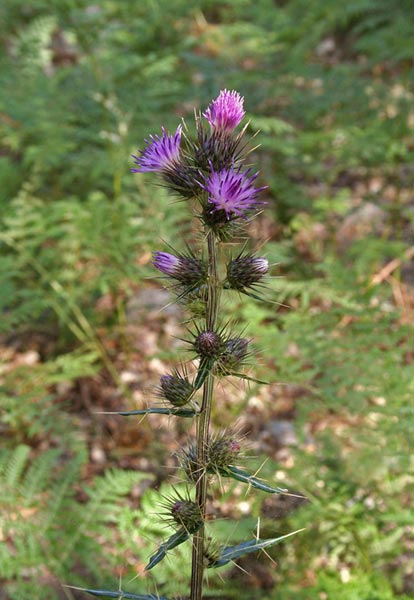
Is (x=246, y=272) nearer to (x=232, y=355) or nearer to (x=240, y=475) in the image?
(x=232, y=355)

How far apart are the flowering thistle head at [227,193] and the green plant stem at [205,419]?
0.08 m

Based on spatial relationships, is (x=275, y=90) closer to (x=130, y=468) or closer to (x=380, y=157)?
(x=380, y=157)

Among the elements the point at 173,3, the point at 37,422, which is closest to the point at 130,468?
the point at 37,422

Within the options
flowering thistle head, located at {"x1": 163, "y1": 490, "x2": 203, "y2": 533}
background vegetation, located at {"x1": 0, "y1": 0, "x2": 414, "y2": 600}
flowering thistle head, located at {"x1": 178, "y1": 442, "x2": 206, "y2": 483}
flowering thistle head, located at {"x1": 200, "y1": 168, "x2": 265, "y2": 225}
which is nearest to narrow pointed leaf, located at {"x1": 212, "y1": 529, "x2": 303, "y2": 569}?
flowering thistle head, located at {"x1": 163, "y1": 490, "x2": 203, "y2": 533}

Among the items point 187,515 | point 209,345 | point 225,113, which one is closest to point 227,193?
point 225,113

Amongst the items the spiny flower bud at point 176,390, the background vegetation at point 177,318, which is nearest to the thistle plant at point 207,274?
the spiny flower bud at point 176,390

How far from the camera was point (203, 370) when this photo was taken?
60.7 inches

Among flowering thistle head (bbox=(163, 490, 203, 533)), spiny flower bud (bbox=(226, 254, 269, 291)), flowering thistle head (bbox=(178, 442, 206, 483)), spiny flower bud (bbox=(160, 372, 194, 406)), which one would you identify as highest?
spiny flower bud (bbox=(226, 254, 269, 291))

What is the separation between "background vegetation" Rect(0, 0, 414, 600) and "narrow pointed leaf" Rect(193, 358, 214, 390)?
0.57 m

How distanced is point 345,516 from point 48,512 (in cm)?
145

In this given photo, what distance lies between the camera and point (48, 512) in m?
2.96

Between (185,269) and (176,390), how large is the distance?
1.05 ft

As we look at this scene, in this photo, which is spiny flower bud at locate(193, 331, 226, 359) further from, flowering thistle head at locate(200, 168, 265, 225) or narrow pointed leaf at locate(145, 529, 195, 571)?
narrow pointed leaf at locate(145, 529, 195, 571)

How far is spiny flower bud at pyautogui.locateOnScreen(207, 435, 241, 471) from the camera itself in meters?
1.64
